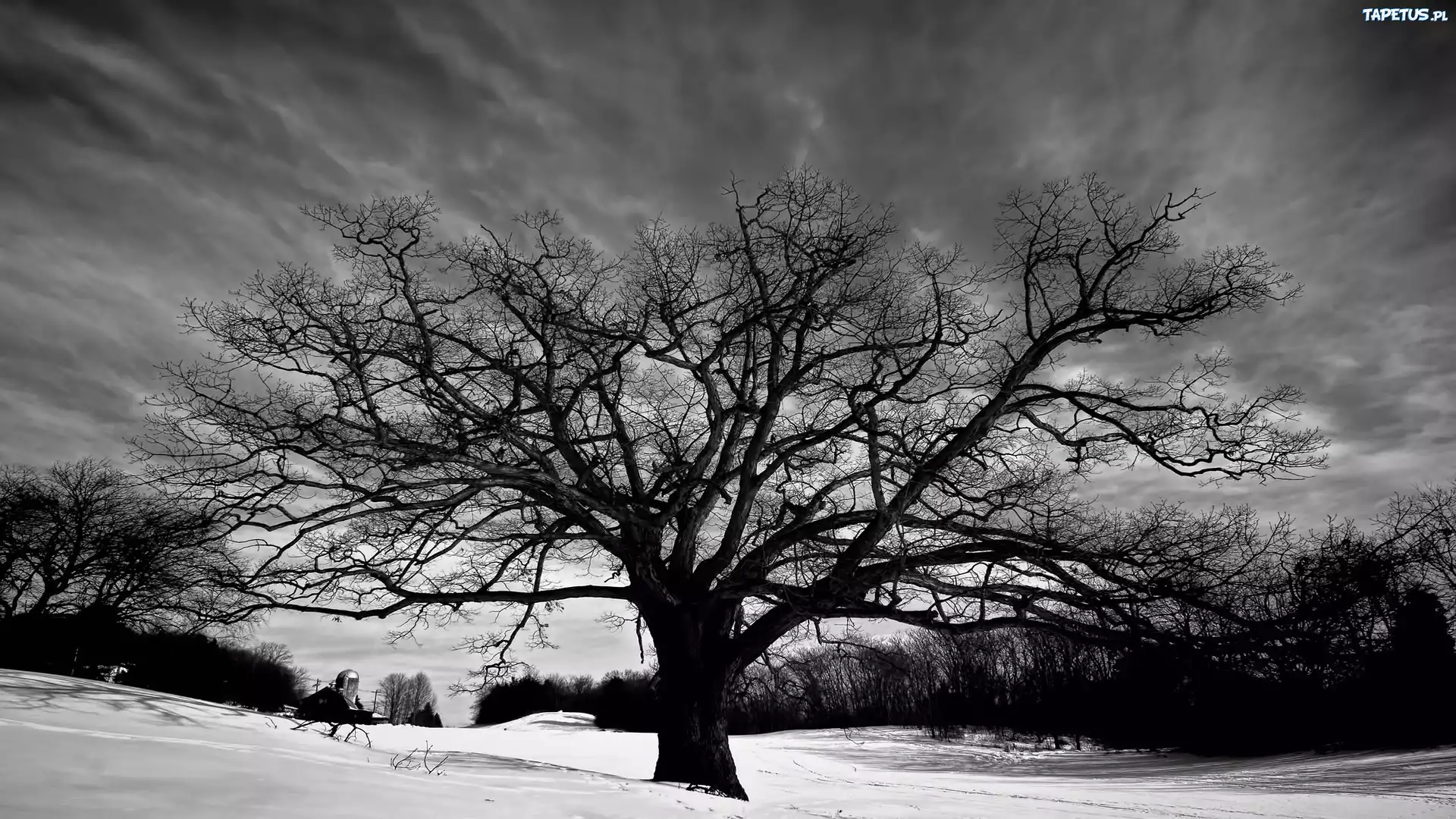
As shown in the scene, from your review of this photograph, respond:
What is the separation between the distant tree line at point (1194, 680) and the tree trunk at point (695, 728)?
14.4 inches

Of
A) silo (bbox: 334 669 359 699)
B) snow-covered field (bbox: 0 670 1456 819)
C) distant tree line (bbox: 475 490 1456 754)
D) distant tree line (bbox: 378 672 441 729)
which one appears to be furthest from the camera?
distant tree line (bbox: 378 672 441 729)

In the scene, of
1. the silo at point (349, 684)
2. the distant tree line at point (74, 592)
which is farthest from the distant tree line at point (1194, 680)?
the distant tree line at point (74, 592)

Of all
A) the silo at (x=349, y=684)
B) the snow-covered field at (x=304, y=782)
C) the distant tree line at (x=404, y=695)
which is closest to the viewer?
the snow-covered field at (x=304, y=782)

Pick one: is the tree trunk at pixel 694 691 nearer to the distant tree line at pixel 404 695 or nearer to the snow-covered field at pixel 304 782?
the snow-covered field at pixel 304 782

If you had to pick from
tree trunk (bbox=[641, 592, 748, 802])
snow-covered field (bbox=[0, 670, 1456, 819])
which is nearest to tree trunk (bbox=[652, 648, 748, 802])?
tree trunk (bbox=[641, 592, 748, 802])

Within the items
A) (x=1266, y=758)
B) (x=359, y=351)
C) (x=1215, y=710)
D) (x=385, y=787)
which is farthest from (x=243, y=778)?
(x=1215, y=710)

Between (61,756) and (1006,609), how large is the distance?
33.2 ft

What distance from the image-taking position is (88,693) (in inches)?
251

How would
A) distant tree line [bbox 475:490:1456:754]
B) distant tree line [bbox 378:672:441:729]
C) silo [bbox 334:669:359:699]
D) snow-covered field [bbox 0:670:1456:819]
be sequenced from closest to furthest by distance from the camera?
snow-covered field [bbox 0:670:1456:819] → distant tree line [bbox 475:490:1456:754] → silo [bbox 334:669:359:699] → distant tree line [bbox 378:672:441:729]

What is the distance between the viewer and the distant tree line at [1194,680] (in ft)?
26.7

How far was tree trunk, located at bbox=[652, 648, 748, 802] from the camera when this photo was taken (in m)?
9.72

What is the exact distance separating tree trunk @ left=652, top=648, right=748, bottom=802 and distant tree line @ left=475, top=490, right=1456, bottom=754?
0.37m

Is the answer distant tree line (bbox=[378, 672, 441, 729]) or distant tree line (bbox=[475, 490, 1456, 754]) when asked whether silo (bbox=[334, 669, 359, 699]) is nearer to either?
distant tree line (bbox=[475, 490, 1456, 754])

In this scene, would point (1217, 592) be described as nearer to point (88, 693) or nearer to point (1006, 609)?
point (1006, 609)
